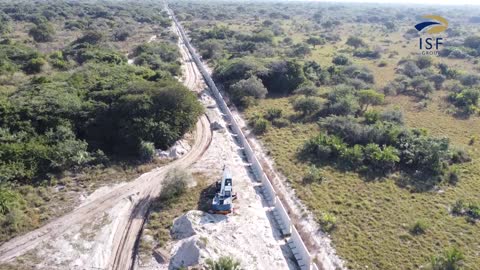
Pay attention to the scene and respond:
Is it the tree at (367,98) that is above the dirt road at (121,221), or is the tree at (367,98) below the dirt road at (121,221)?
below

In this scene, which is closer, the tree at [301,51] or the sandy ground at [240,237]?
the sandy ground at [240,237]

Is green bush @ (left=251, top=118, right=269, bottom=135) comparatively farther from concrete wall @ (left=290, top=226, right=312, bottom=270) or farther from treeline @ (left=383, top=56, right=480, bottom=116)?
treeline @ (left=383, top=56, right=480, bottom=116)

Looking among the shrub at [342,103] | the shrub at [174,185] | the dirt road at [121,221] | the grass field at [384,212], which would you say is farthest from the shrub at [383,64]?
the shrub at [174,185]

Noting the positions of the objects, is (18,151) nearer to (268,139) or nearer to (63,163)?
(63,163)

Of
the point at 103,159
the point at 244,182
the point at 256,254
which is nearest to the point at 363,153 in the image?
the point at 244,182

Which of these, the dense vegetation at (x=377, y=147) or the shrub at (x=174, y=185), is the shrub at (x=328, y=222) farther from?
the shrub at (x=174, y=185)

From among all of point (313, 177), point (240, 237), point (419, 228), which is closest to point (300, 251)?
point (240, 237)
